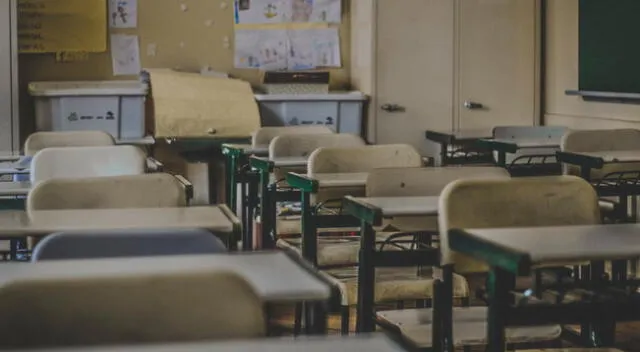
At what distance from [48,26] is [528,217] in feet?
14.0

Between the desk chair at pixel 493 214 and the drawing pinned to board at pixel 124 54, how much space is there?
4036 millimetres

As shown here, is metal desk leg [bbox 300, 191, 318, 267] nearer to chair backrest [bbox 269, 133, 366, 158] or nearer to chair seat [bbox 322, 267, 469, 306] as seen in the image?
chair seat [bbox 322, 267, 469, 306]

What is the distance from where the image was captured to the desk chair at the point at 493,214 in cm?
302

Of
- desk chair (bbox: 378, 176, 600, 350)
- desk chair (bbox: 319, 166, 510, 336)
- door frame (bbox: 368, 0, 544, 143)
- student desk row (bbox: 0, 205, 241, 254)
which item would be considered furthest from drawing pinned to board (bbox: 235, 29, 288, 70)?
desk chair (bbox: 378, 176, 600, 350)

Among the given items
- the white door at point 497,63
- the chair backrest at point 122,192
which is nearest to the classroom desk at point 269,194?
the chair backrest at point 122,192

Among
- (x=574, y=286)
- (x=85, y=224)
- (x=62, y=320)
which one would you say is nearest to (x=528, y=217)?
(x=574, y=286)

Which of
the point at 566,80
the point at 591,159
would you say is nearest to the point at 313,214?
the point at 591,159

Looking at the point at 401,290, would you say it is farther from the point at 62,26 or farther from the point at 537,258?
the point at 62,26

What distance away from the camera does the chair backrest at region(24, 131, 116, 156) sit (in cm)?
527

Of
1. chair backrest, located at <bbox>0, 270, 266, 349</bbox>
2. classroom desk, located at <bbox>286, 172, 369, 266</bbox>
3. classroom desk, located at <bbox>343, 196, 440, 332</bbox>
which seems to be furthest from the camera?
classroom desk, located at <bbox>286, 172, 369, 266</bbox>

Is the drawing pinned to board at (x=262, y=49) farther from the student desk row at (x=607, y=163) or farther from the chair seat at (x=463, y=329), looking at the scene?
the chair seat at (x=463, y=329)

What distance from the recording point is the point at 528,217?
10.3ft

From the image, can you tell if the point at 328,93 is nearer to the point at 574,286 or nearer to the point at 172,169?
the point at 172,169

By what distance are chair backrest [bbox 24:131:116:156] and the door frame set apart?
211 cm
